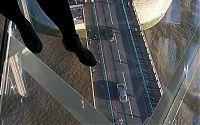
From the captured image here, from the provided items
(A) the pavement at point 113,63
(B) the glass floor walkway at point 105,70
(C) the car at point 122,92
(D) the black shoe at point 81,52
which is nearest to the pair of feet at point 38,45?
(D) the black shoe at point 81,52

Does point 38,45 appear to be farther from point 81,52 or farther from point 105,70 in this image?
point 105,70

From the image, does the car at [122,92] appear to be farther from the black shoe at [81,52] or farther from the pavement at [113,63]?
the black shoe at [81,52]

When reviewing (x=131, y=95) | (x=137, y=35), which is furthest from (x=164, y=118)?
(x=137, y=35)

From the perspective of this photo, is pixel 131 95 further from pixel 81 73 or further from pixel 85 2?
pixel 85 2

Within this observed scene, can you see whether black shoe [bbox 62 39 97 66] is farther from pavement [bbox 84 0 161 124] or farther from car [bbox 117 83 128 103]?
car [bbox 117 83 128 103]

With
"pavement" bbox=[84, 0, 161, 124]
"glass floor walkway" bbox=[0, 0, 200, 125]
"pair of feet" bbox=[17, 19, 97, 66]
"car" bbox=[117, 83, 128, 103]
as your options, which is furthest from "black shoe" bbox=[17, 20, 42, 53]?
"car" bbox=[117, 83, 128, 103]

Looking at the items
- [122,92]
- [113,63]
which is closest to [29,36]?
[122,92]
